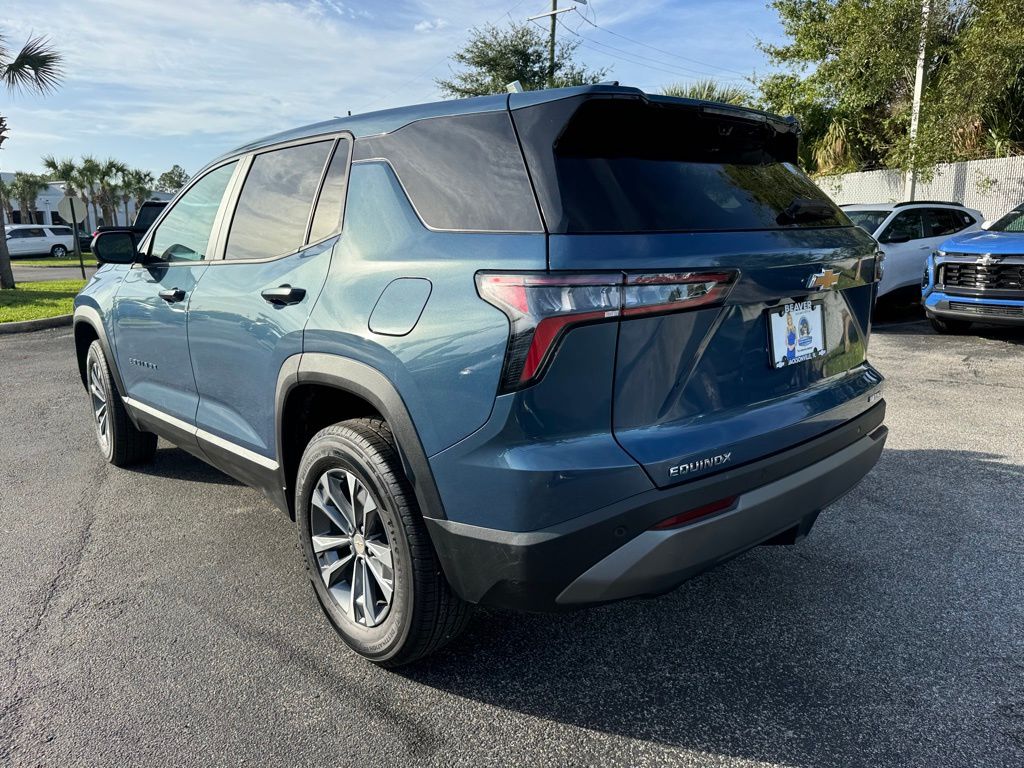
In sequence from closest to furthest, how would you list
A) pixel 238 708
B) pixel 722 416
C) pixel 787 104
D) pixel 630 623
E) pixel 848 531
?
pixel 722 416
pixel 238 708
pixel 630 623
pixel 848 531
pixel 787 104

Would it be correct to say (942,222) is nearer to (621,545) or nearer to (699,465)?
(699,465)

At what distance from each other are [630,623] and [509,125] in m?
1.79

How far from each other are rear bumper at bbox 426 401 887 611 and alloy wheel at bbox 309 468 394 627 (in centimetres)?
37

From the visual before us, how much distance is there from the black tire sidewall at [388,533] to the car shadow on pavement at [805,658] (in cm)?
19

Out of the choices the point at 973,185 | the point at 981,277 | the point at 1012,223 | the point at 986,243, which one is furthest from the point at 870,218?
the point at 973,185

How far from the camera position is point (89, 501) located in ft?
Result: 13.6

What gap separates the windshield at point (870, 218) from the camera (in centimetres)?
1019

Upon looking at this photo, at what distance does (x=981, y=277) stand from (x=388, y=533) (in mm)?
7861

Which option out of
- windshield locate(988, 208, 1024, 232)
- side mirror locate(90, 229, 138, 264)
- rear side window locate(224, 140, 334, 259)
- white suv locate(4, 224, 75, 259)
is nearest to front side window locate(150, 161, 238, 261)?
side mirror locate(90, 229, 138, 264)

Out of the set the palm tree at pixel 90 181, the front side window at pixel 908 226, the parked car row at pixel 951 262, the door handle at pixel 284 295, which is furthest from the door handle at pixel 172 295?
the palm tree at pixel 90 181

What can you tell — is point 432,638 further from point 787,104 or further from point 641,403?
point 787,104

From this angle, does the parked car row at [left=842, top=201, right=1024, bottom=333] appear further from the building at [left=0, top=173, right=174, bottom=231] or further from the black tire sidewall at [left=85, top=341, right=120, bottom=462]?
the building at [left=0, top=173, right=174, bottom=231]

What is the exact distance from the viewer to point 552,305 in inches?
75.2

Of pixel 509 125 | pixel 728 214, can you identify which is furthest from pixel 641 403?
pixel 509 125
